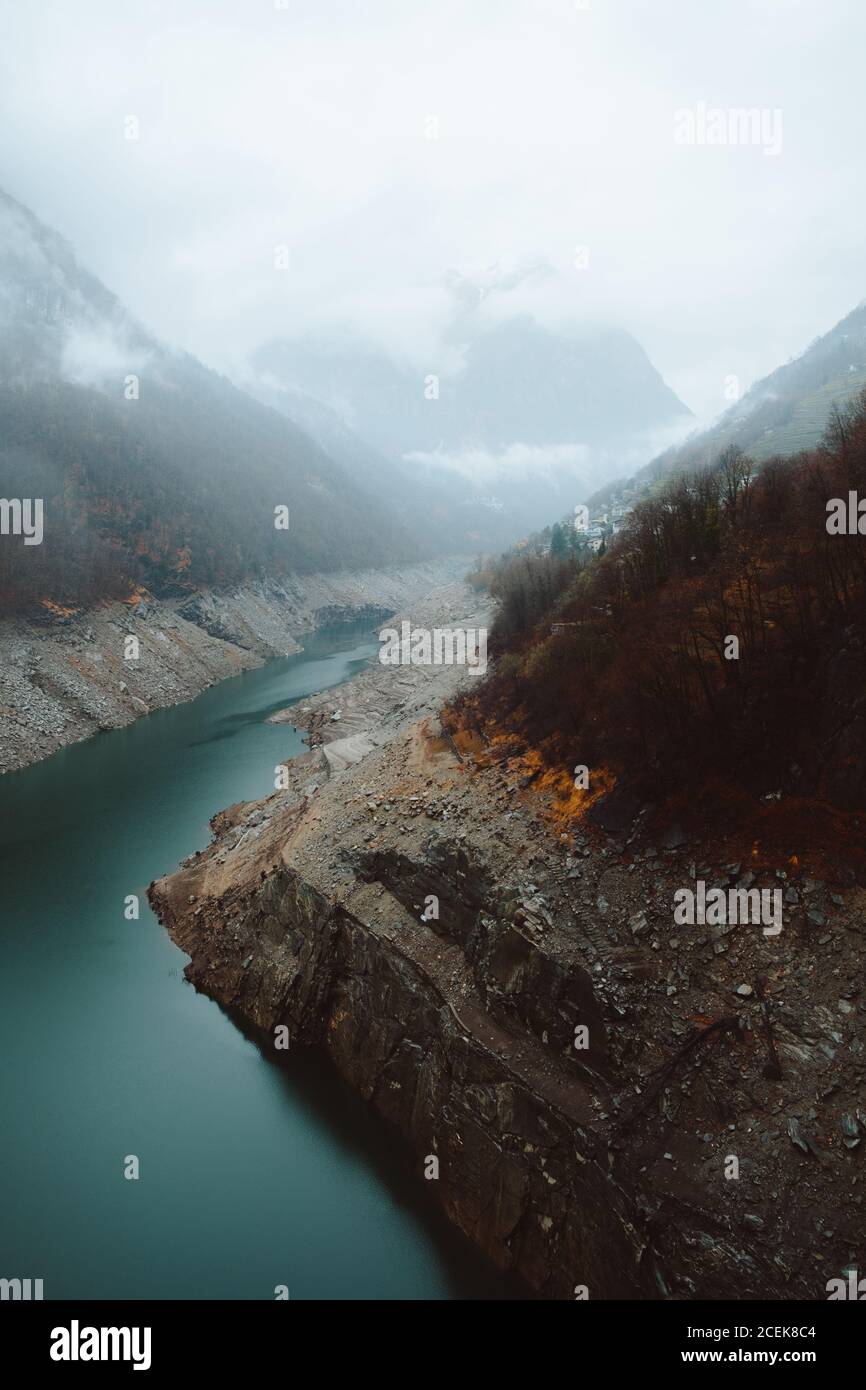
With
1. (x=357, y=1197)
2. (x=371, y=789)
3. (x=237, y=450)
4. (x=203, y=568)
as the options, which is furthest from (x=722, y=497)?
(x=237, y=450)

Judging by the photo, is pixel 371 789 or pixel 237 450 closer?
pixel 371 789

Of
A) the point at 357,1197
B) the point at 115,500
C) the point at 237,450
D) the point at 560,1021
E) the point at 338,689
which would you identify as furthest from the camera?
the point at 237,450
